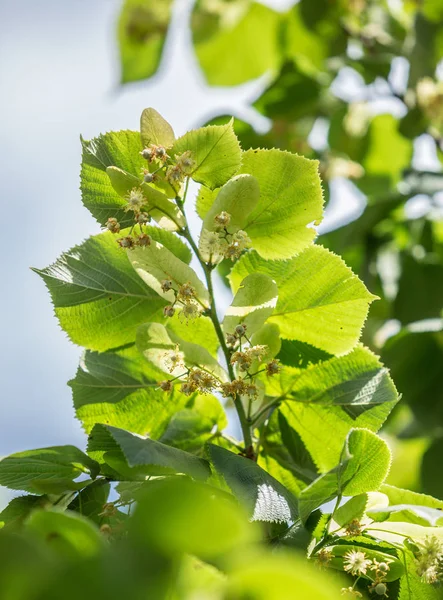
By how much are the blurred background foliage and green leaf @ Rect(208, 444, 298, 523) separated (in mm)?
1022

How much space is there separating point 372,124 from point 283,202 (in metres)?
1.63

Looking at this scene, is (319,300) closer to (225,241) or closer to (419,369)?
(225,241)

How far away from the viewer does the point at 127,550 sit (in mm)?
405

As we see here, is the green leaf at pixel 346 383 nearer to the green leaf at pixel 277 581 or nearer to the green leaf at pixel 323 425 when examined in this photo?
the green leaf at pixel 323 425

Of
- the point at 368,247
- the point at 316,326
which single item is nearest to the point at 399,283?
the point at 368,247

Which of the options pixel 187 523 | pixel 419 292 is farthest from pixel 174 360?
pixel 419 292

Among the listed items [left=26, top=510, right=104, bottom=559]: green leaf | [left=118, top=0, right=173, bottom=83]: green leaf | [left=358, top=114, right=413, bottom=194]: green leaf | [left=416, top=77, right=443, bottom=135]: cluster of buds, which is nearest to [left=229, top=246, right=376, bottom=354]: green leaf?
[left=26, top=510, right=104, bottom=559]: green leaf

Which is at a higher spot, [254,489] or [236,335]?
[236,335]

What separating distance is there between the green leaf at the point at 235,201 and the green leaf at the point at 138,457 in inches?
10.0

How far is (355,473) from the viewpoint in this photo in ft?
2.54

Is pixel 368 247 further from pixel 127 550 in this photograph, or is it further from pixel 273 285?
pixel 127 550

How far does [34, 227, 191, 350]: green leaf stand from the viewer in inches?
35.9

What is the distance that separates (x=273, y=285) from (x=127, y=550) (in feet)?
1.61

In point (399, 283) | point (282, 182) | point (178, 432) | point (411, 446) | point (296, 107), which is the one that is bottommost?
point (411, 446)
